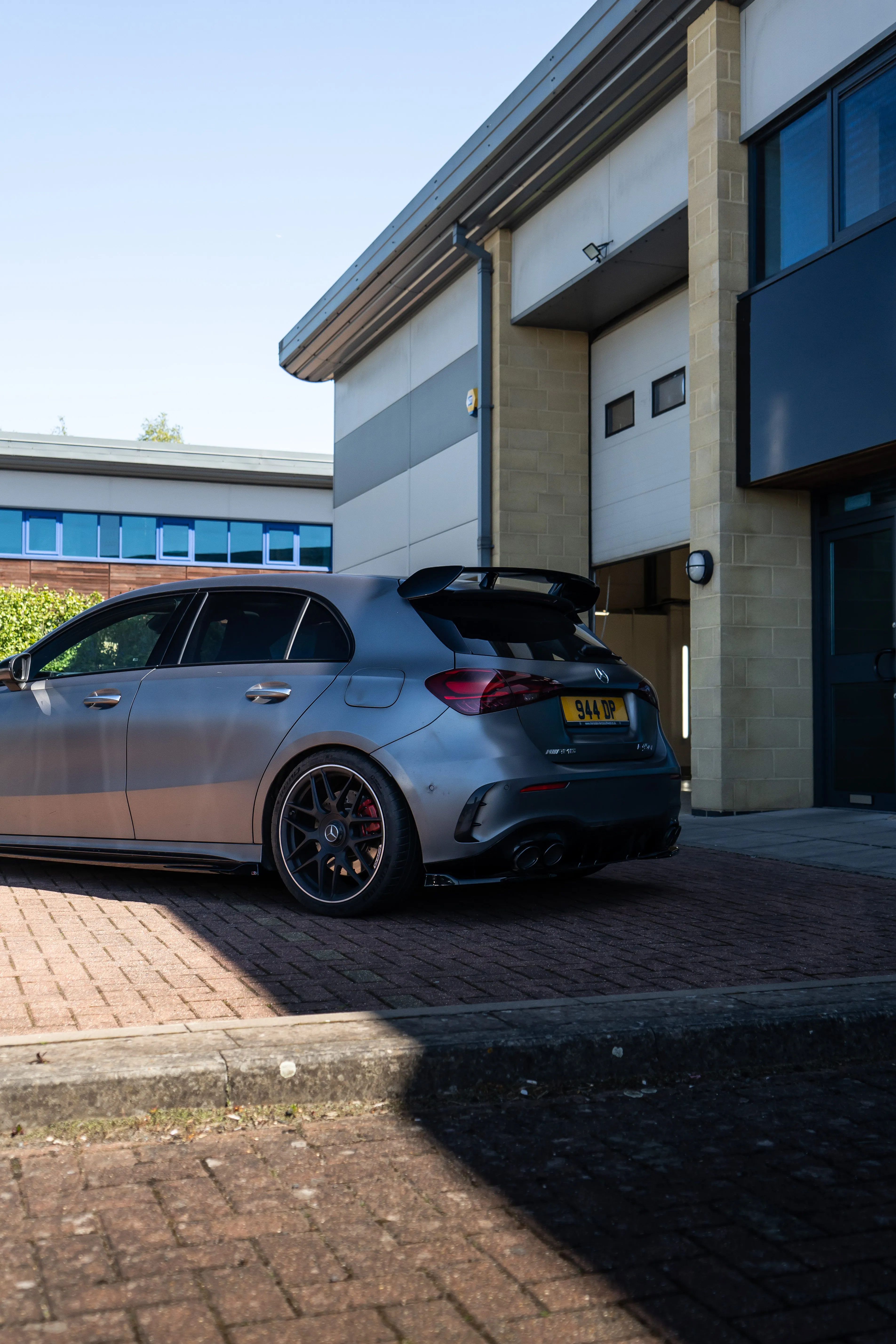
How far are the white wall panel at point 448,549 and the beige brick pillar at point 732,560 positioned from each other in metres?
5.03

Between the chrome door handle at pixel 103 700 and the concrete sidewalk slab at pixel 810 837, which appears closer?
the chrome door handle at pixel 103 700

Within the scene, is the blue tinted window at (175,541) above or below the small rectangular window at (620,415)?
above

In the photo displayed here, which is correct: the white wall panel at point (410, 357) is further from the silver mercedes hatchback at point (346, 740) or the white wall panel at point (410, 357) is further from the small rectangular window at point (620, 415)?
the silver mercedes hatchback at point (346, 740)

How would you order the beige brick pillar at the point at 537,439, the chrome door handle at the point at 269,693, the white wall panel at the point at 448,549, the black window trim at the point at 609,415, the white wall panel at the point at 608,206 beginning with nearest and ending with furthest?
the chrome door handle at the point at 269,693 → the white wall panel at the point at 608,206 → the black window trim at the point at 609,415 → the beige brick pillar at the point at 537,439 → the white wall panel at the point at 448,549

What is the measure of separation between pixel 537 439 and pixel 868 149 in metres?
6.50

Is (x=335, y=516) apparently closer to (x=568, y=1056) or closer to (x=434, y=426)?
(x=434, y=426)

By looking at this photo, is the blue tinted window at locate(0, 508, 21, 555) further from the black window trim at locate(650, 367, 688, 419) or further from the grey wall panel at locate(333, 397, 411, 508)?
the black window trim at locate(650, 367, 688, 419)

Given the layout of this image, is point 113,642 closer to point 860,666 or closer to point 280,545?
point 860,666

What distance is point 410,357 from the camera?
18.8 meters

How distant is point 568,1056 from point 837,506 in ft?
28.2

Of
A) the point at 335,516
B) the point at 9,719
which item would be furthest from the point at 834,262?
the point at 335,516

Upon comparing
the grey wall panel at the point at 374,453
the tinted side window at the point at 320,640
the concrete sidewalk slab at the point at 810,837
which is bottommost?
the concrete sidewalk slab at the point at 810,837

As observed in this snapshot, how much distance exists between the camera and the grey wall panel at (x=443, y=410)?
651 inches

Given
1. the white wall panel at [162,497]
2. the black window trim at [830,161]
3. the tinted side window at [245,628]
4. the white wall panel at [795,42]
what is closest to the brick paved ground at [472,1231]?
the tinted side window at [245,628]
